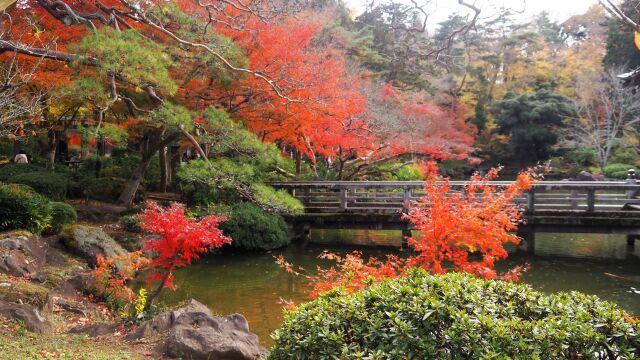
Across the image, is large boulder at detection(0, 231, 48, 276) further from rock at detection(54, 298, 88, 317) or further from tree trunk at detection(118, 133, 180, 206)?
tree trunk at detection(118, 133, 180, 206)

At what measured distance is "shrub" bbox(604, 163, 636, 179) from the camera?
22656 mm

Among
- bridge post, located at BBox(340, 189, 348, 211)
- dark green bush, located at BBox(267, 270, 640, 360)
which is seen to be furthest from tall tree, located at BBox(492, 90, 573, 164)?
dark green bush, located at BBox(267, 270, 640, 360)

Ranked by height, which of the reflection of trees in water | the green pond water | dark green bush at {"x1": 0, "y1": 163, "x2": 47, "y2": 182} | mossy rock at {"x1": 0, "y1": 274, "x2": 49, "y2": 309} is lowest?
the green pond water

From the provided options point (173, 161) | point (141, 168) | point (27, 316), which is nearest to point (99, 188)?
point (141, 168)

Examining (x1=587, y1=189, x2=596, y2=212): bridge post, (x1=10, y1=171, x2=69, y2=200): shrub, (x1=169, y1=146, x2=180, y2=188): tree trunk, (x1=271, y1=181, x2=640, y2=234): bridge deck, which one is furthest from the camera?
(x1=169, y1=146, x2=180, y2=188): tree trunk

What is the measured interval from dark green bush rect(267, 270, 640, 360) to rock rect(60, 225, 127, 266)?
7.13 metres

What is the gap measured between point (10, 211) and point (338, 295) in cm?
767

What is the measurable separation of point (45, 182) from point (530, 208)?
483 inches

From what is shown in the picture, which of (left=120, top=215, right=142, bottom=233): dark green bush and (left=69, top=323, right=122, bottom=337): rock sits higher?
(left=120, top=215, right=142, bottom=233): dark green bush

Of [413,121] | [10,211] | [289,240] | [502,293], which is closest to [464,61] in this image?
[413,121]

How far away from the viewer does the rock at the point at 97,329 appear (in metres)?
5.57

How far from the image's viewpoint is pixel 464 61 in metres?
28.2

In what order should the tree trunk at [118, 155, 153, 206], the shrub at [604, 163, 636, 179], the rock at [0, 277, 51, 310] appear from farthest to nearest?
1. the shrub at [604, 163, 636, 179]
2. the tree trunk at [118, 155, 153, 206]
3. the rock at [0, 277, 51, 310]

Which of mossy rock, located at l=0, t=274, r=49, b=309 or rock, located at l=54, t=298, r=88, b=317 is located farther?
rock, located at l=54, t=298, r=88, b=317
